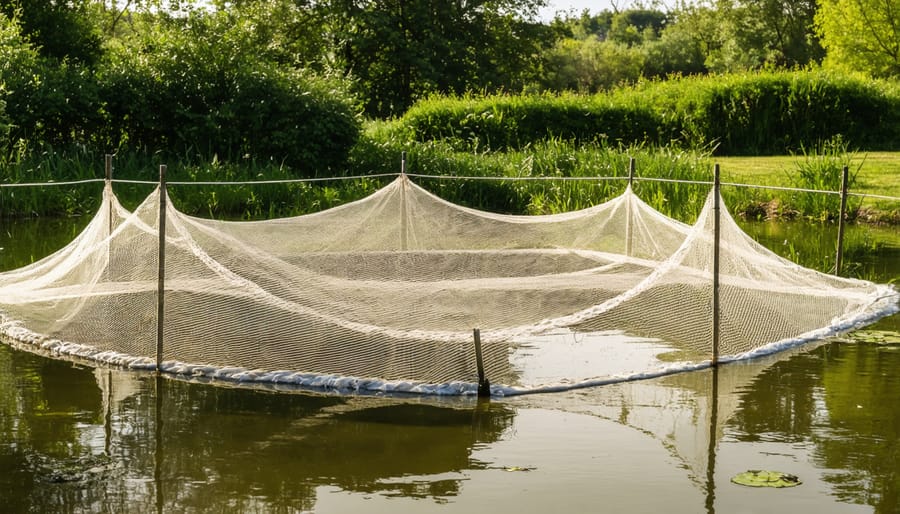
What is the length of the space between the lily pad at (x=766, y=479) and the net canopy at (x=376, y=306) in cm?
170

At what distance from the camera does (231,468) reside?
17.4 ft

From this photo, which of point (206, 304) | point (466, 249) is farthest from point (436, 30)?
point (206, 304)

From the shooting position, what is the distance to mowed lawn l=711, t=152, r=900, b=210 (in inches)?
610

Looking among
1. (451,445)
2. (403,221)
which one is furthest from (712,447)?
(403,221)

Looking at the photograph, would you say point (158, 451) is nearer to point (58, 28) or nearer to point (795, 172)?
point (795, 172)

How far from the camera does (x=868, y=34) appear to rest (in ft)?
125

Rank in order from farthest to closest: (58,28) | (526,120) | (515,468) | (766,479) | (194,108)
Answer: (58,28)
(526,120)
(194,108)
(515,468)
(766,479)

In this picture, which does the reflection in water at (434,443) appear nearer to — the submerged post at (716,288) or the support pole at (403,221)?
the submerged post at (716,288)

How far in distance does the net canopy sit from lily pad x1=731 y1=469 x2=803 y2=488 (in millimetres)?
1699

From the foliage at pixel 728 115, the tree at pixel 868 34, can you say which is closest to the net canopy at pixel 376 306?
the foliage at pixel 728 115

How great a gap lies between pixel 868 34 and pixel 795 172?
24.7 m

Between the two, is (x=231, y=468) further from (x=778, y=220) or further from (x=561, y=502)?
(x=778, y=220)

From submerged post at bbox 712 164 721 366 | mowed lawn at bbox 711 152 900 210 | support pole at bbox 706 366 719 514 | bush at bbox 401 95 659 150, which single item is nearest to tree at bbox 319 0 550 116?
bush at bbox 401 95 659 150

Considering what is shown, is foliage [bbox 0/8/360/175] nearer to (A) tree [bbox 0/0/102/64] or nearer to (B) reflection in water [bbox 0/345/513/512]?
(A) tree [bbox 0/0/102/64]
